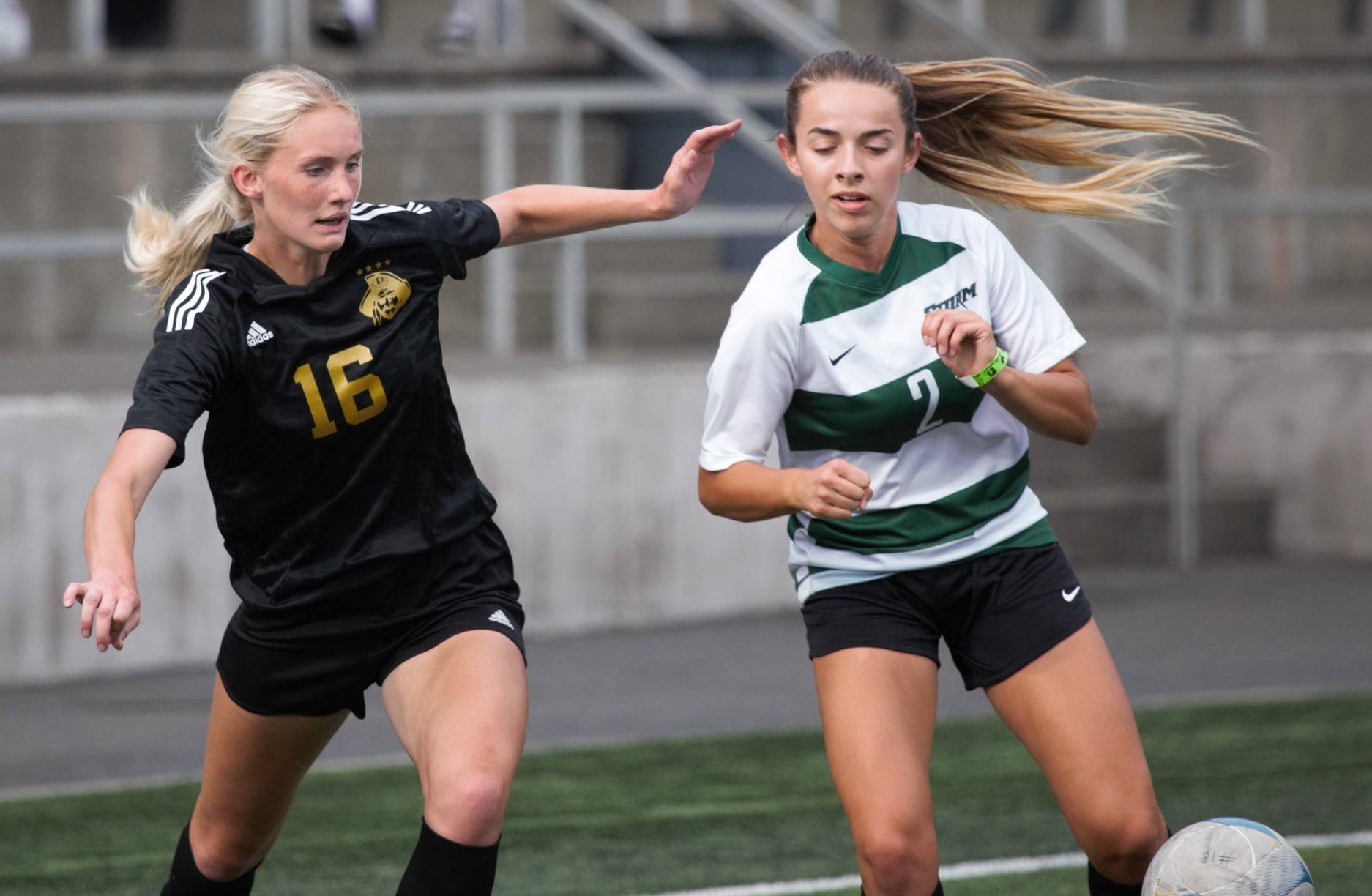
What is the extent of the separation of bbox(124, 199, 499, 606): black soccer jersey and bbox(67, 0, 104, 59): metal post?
10.5 m

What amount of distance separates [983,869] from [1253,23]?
12726mm

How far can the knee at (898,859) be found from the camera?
13.9ft

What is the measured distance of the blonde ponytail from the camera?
4418 mm

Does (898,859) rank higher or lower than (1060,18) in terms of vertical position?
lower

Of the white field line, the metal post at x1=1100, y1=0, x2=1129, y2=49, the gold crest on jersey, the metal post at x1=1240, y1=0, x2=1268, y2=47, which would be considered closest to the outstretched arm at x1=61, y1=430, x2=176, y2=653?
the gold crest on jersey

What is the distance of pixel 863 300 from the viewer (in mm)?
4602

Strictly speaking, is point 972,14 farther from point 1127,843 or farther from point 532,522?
point 1127,843

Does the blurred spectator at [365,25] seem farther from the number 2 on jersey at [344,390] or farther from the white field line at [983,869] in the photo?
the number 2 on jersey at [344,390]

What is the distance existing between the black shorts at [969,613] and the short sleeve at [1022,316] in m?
0.46

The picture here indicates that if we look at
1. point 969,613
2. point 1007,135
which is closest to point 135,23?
point 1007,135

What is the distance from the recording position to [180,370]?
4.20m

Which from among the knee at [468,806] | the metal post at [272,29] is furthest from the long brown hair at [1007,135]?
the metal post at [272,29]

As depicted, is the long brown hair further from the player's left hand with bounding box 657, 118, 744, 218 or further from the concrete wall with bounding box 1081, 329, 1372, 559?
the concrete wall with bounding box 1081, 329, 1372, 559

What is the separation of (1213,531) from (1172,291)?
147cm
